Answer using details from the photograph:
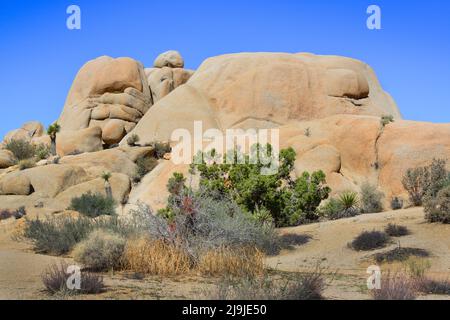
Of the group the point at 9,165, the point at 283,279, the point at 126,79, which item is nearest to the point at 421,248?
the point at 283,279

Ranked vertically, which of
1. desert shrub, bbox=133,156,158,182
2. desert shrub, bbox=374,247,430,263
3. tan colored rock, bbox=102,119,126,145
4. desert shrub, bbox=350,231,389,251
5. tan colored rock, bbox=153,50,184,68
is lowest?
desert shrub, bbox=374,247,430,263

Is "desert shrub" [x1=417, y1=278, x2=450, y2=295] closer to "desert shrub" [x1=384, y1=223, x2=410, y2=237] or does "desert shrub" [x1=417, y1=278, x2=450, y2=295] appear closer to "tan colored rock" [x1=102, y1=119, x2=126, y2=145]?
"desert shrub" [x1=384, y1=223, x2=410, y2=237]

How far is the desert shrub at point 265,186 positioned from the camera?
1808cm

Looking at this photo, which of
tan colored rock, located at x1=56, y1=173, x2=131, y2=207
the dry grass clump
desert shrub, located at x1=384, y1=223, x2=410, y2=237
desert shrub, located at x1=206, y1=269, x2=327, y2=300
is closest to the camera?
desert shrub, located at x1=206, y1=269, x2=327, y2=300

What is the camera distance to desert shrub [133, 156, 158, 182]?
3462cm

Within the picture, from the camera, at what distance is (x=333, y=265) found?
1394 centimetres

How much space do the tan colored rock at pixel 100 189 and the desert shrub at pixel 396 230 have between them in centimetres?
1814

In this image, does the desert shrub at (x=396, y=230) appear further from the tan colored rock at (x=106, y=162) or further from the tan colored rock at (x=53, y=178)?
the tan colored rock at (x=106, y=162)

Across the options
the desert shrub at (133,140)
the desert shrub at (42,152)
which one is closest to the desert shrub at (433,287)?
the desert shrub at (133,140)

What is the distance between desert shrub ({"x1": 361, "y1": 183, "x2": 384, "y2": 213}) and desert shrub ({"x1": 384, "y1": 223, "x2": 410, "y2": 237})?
6.47m

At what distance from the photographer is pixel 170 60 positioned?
60.1m

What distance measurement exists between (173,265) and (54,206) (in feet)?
65.8

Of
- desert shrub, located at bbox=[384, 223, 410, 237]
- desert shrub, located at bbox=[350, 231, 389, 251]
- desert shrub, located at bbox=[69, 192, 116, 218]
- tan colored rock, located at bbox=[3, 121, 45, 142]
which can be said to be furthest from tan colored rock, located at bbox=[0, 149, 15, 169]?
desert shrub, located at bbox=[384, 223, 410, 237]
